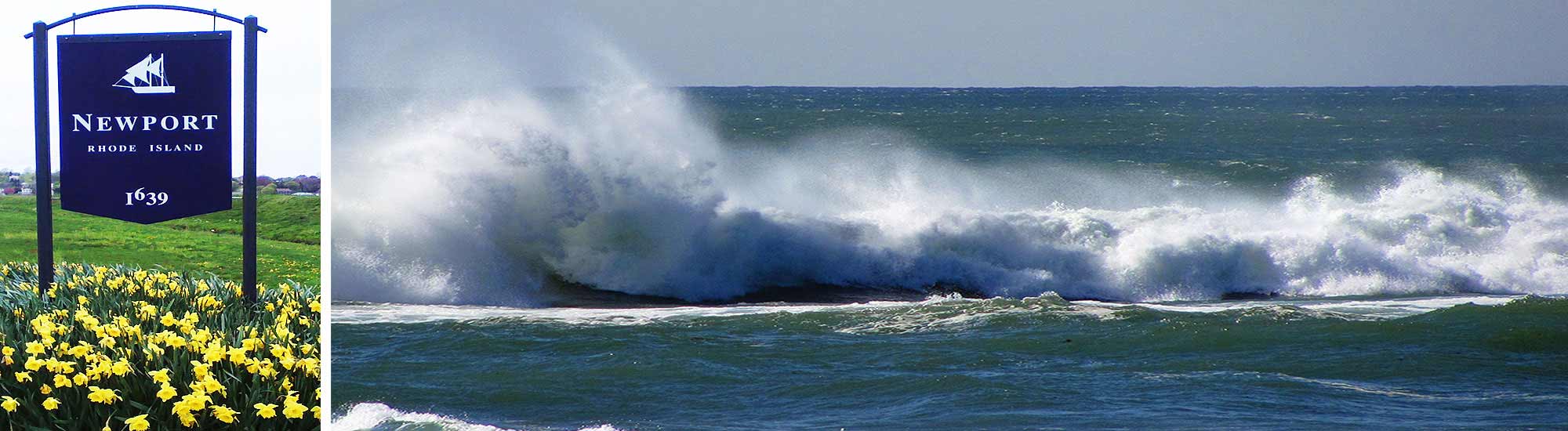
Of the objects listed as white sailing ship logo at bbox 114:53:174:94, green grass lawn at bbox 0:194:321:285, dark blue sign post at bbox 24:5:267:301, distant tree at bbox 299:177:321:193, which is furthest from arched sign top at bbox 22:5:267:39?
distant tree at bbox 299:177:321:193

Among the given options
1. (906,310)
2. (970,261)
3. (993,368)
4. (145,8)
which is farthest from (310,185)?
(993,368)

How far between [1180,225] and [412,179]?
3.06 meters

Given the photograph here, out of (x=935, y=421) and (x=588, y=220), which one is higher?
(x=588, y=220)

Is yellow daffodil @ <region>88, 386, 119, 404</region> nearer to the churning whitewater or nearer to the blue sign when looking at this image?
the blue sign

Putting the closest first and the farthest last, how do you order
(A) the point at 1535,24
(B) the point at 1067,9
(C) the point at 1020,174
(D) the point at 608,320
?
1. (A) the point at 1535,24
2. (B) the point at 1067,9
3. (C) the point at 1020,174
4. (D) the point at 608,320

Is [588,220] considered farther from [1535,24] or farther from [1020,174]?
[1535,24]

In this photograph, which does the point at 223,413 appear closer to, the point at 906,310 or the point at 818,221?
the point at 818,221

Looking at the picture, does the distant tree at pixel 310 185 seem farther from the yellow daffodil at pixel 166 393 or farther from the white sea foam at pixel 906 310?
the yellow daffodil at pixel 166 393

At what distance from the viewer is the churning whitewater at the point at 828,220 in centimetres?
450

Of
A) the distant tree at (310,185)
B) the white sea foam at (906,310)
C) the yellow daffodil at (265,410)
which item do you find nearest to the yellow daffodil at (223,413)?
the yellow daffodil at (265,410)

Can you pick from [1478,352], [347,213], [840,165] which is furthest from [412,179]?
[1478,352]

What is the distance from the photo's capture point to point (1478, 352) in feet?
14.5

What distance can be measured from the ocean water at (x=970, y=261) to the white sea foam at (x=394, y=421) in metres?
0.02

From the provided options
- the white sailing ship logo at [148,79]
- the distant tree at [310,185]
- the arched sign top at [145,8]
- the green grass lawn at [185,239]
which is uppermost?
the arched sign top at [145,8]
